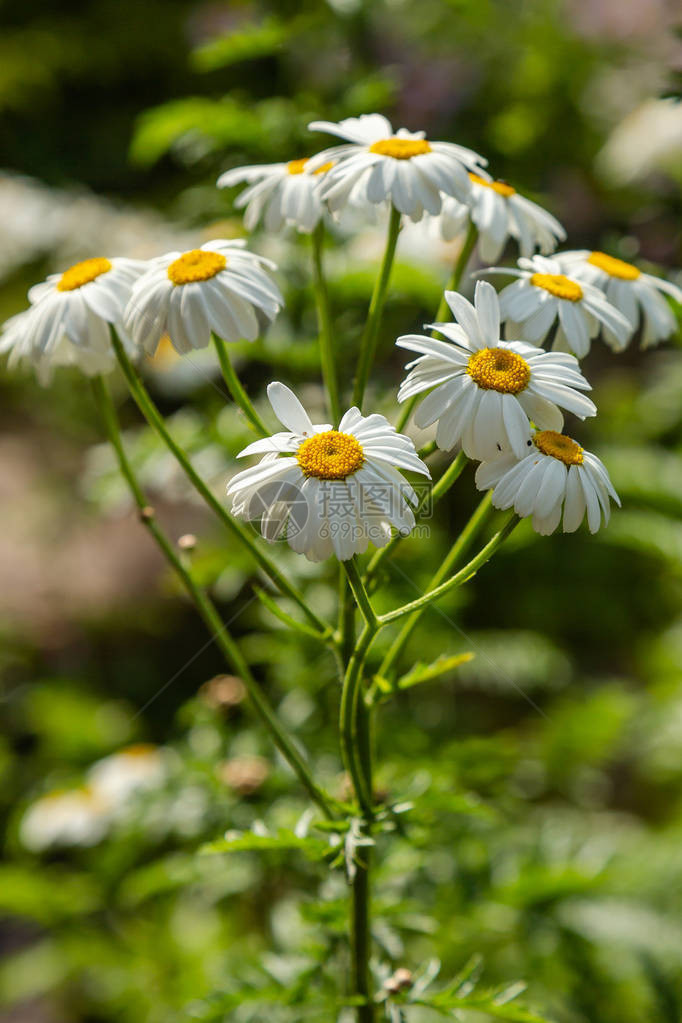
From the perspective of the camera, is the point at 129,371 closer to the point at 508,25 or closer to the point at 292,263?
the point at 292,263

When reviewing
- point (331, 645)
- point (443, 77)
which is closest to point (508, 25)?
point (443, 77)

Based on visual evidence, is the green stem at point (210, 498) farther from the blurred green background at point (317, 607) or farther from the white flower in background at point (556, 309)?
the white flower in background at point (556, 309)

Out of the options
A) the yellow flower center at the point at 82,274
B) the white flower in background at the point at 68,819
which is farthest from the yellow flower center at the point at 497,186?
the white flower in background at the point at 68,819

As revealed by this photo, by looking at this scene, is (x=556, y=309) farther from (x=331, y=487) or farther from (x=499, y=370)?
(x=331, y=487)

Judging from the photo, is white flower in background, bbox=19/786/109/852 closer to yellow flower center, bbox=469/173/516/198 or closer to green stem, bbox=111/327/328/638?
green stem, bbox=111/327/328/638

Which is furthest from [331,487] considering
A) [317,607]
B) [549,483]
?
[317,607]

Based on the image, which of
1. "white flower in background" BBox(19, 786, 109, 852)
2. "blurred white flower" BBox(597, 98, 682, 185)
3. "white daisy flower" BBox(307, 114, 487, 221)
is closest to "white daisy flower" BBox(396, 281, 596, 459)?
"white daisy flower" BBox(307, 114, 487, 221)
